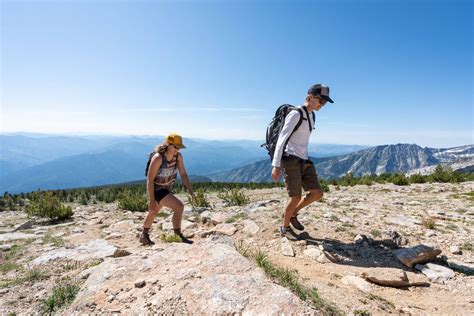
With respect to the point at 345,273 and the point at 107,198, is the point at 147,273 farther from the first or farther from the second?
the point at 107,198

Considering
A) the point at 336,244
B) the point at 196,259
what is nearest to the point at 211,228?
the point at 336,244

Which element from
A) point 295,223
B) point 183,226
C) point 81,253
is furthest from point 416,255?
point 81,253

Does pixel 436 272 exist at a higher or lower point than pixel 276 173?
lower

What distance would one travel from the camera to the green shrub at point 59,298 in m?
2.81

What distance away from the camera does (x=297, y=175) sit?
498 cm

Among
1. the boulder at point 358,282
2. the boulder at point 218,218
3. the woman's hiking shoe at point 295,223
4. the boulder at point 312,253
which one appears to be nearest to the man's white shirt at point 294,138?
the woman's hiking shoe at point 295,223

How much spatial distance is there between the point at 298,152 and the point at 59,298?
4.07 meters

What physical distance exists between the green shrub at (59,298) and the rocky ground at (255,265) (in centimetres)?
11

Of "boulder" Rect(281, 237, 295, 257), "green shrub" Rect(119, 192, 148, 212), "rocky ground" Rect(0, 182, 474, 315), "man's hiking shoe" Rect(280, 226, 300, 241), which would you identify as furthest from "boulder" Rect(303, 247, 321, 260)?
"green shrub" Rect(119, 192, 148, 212)

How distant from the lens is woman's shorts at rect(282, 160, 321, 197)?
4949mm

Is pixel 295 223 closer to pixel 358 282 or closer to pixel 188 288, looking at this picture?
pixel 358 282

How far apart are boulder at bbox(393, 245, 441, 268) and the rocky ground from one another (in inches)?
0.6

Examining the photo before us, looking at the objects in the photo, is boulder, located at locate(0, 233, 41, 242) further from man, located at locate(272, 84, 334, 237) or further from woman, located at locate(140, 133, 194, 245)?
man, located at locate(272, 84, 334, 237)

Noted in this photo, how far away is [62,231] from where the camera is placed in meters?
7.23
